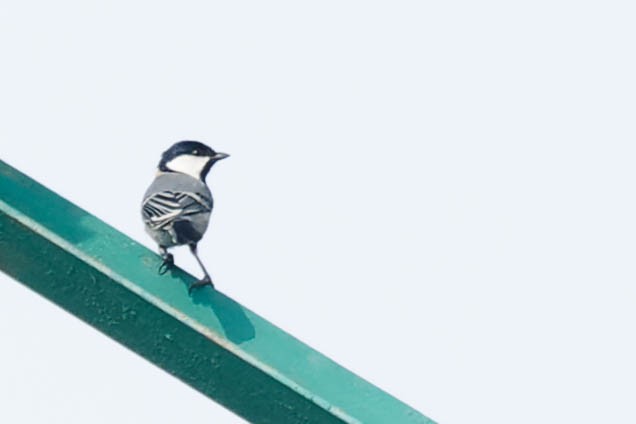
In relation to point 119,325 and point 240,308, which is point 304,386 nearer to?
point 240,308

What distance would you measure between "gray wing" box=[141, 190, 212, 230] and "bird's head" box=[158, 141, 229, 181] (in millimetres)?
909

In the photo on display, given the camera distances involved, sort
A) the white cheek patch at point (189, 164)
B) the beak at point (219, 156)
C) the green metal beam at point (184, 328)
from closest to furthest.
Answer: the green metal beam at point (184, 328)
the white cheek patch at point (189, 164)
the beak at point (219, 156)

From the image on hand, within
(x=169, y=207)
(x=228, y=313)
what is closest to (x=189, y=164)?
(x=169, y=207)

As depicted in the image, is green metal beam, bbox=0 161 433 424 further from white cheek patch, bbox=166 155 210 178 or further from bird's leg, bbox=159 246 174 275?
white cheek patch, bbox=166 155 210 178

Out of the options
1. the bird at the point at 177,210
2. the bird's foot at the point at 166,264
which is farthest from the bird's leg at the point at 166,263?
the bird at the point at 177,210

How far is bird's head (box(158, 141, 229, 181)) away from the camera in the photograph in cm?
484

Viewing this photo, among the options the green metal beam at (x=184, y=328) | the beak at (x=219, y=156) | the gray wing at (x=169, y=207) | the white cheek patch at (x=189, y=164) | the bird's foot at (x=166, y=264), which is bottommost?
the green metal beam at (x=184, y=328)

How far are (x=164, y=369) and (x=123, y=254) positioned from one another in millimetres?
298

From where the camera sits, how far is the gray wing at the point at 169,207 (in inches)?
148

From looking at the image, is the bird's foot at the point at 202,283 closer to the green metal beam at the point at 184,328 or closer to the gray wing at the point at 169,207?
the green metal beam at the point at 184,328

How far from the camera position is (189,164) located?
4871 millimetres

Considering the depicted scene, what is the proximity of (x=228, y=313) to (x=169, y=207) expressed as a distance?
1.40m

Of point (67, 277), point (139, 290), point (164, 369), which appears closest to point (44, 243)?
point (67, 277)

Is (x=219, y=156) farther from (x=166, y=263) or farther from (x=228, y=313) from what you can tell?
(x=228, y=313)
